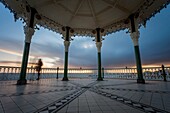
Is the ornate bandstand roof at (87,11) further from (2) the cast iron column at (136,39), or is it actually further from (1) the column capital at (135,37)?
(1) the column capital at (135,37)

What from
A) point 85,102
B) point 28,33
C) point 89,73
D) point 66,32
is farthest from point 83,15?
point 89,73

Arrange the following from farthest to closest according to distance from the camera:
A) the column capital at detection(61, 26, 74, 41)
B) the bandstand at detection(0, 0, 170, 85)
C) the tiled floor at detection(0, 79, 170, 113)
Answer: the column capital at detection(61, 26, 74, 41) → the bandstand at detection(0, 0, 170, 85) → the tiled floor at detection(0, 79, 170, 113)

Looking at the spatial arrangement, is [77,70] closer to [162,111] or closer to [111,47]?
[111,47]

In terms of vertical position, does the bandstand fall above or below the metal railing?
above

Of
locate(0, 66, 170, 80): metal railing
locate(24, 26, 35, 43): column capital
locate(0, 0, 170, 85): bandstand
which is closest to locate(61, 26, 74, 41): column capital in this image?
locate(0, 0, 170, 85): bandstand

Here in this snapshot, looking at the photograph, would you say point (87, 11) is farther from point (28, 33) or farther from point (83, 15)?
point (28, 33)

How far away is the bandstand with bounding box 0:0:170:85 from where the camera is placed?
24.5ft

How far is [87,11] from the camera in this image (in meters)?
9.12

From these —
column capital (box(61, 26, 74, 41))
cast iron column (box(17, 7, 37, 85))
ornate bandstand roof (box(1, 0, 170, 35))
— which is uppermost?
ornate bandstand roof (box(1, 0, 170, 35))

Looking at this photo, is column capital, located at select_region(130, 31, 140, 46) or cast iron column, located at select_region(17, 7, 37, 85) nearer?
cast iron column, located at select_region(17, 7, 37, 85)

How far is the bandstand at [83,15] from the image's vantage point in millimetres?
7457

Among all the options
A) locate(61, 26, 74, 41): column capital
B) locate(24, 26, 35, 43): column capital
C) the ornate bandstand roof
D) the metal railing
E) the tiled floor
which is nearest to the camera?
the tiled floor

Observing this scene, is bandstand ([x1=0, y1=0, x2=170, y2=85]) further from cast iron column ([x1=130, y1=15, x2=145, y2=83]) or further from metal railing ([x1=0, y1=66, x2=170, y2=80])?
metal railing ([x1=0, y1=66, x2=170, y2=80])

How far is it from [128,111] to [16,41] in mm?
17074
